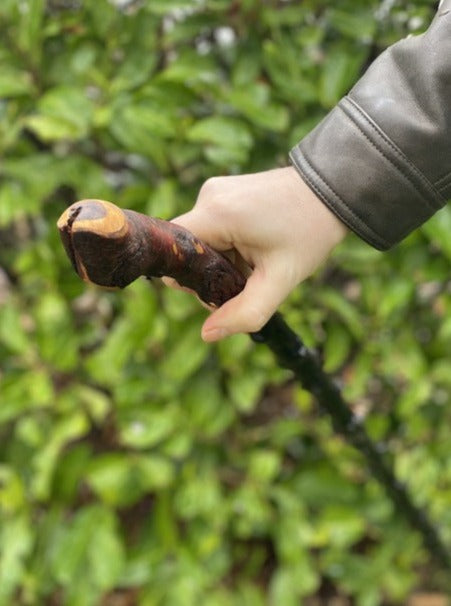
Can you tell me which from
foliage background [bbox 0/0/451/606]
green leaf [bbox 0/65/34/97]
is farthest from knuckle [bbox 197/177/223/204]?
green leaf [bbox 0/65/34/97]

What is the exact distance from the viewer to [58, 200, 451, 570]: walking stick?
64cm

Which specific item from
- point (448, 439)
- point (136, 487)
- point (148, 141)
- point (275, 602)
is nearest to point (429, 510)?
point (448, 439)

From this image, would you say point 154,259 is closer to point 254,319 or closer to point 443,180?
point 254,319

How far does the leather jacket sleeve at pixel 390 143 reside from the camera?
33.3 inches

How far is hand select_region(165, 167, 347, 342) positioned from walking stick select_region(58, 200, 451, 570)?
3 centimetres

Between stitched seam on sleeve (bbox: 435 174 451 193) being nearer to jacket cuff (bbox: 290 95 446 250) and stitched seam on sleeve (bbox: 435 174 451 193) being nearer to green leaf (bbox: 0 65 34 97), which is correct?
jacket cuff (bbox: 290 95 446 250)

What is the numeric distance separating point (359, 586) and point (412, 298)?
77cm

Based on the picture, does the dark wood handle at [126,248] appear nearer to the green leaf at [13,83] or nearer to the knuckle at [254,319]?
the knuckle at [254,319]

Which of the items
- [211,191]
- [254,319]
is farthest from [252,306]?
[211,191]

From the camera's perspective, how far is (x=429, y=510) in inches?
71.8

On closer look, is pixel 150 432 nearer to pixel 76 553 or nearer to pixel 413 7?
pixel 76 553

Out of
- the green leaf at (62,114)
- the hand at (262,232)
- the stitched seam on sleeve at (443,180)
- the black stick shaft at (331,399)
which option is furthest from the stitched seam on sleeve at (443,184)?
the green leaf at (62,114)

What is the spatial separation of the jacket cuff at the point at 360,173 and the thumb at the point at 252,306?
0.38 feet

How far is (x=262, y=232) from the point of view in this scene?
0.84 metres
